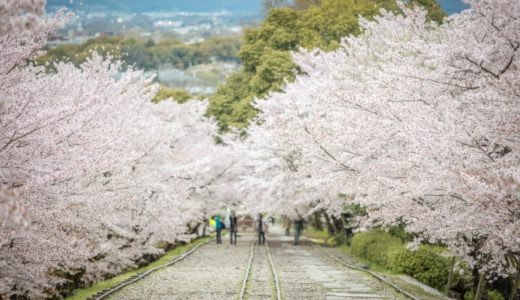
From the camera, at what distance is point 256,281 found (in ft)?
63.3

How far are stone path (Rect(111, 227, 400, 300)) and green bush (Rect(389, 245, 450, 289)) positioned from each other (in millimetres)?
1423

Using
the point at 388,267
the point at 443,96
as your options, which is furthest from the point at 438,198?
the point at 388,267

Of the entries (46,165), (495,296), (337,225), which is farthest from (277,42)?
(46,165)

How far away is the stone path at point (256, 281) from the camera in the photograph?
1622 centimetres

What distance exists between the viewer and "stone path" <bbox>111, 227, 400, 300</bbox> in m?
16.2

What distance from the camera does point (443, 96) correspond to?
1351 centimetres

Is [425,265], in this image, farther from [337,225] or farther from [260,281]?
[337,225]

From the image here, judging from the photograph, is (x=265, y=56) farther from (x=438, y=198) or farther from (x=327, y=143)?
(x=438, y=198)

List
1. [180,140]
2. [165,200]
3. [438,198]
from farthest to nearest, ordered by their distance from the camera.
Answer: [180,140] → [165,200] → [438,198]

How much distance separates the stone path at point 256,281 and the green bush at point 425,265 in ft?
4.67

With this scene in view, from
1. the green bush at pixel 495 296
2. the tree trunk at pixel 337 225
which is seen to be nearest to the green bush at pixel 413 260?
the green bush at pixel 495 296

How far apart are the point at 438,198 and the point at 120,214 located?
447 inches

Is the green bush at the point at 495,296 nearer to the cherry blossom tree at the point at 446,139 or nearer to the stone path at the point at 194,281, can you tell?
the cherry blossom tree at the point at 446,139

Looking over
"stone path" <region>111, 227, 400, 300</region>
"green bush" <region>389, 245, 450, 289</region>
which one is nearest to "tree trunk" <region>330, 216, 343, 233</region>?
"stone path" <region>111, 227, 400, 300</region>
